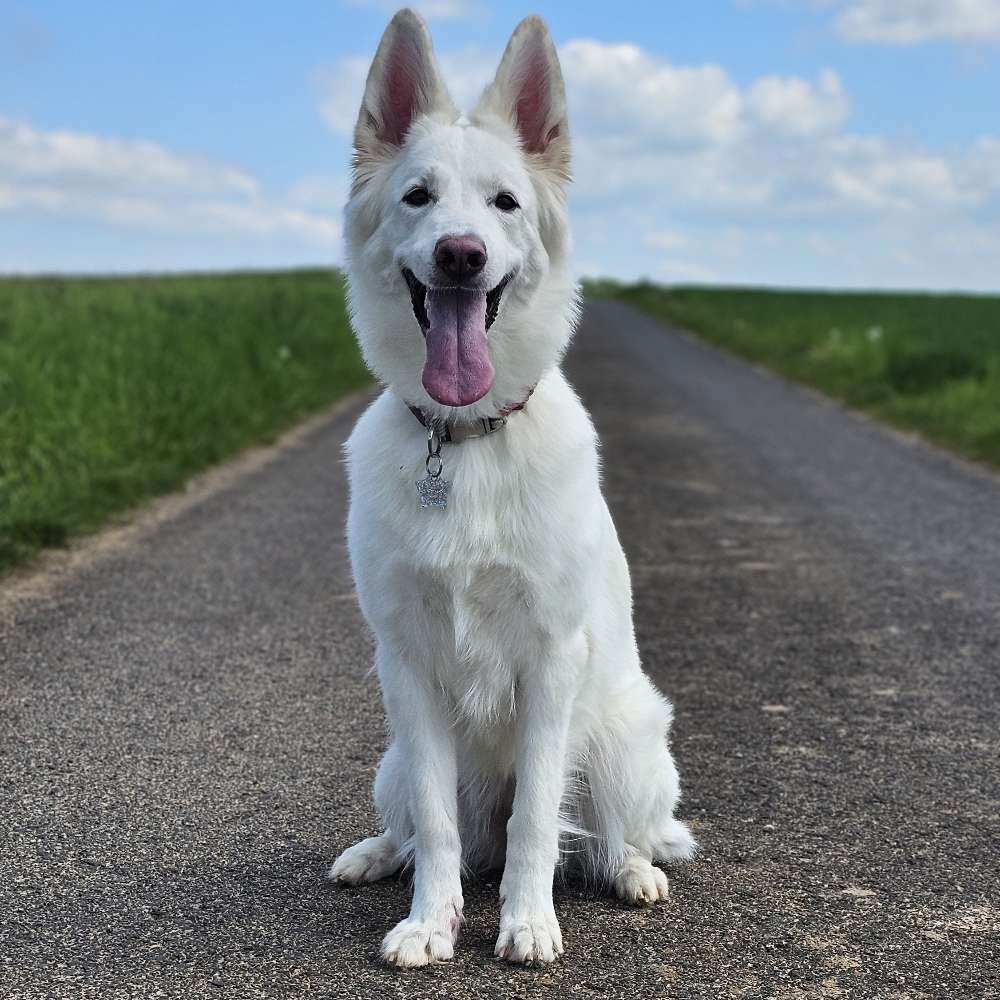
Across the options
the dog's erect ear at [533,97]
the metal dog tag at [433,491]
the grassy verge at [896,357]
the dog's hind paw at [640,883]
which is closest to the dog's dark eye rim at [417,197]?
the dog's erect ear at [533,97]

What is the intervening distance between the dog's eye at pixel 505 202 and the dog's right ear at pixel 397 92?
12.3 inches

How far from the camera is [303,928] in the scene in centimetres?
327

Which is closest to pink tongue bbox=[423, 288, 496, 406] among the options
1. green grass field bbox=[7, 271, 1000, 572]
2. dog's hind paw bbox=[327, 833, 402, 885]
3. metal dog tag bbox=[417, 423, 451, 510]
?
metal dog tag bbox=[417, 423, 451, 510]

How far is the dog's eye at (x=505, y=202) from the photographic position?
10.7 feet

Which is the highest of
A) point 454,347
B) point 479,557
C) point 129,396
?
point 454,347

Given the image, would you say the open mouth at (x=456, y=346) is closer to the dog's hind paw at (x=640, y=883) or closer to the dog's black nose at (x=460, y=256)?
the dog's black nose at (x=460, y=256)

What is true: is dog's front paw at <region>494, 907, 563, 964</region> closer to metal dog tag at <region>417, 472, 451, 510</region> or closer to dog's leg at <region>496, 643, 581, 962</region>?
dog's leg at <region>496, 643, 581, 962</region>

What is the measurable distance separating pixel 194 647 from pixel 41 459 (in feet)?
11.6

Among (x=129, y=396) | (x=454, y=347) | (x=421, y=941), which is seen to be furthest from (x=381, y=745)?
(x=129, y=396)

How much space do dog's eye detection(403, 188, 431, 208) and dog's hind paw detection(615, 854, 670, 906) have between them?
1.90 meters

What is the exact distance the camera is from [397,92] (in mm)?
3449

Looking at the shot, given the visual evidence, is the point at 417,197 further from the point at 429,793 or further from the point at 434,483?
the point at 429,793

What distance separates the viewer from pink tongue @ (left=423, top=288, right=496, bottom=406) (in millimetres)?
3227

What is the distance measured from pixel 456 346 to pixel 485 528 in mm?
484
